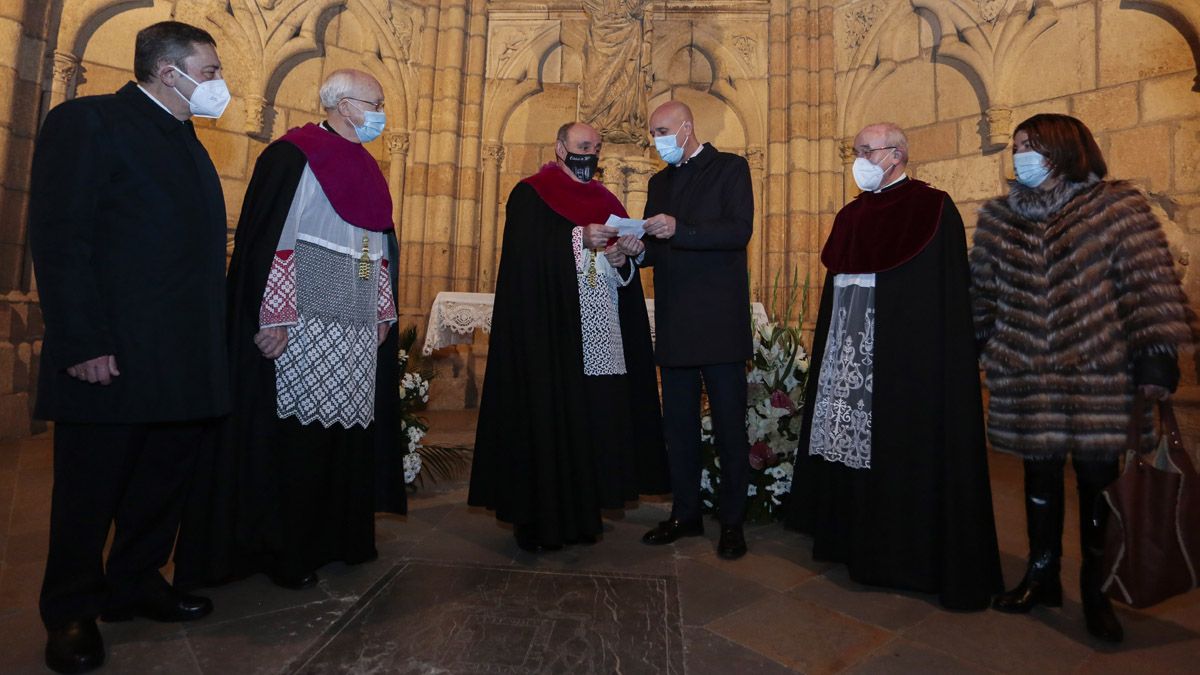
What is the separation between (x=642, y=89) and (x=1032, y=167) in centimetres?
524

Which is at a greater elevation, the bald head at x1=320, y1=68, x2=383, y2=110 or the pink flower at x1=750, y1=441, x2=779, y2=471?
the bald head at x1=320, y1=68, x2=383, y2=110

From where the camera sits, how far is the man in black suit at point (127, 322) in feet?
5.59

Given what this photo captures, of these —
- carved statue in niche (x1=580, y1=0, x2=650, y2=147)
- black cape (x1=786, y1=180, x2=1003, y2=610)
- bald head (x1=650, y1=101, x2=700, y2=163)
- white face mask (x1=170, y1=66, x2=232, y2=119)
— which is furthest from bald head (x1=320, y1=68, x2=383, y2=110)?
carved statue in niche (x1=580, y1=0, x2=650, y2=147)

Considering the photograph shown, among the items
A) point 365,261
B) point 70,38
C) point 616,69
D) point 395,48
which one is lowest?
point 365,261

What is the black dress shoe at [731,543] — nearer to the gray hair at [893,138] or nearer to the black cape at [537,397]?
the black cape at [537,397]

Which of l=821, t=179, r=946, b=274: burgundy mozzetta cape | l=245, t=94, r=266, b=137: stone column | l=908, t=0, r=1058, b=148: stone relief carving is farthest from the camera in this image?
l=245, t=94, r=266, b=137: stone column

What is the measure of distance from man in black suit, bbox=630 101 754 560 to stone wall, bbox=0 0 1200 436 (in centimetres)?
356

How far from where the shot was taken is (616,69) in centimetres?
683

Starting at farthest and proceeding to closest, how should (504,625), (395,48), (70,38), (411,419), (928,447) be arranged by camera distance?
(395,48) < (70,38) < (411,419) < (928,447) < (504,625)

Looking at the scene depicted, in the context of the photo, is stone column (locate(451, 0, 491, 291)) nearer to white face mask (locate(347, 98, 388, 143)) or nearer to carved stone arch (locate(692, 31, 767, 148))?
carved stone arch (locate(692, 31, 767, 148))

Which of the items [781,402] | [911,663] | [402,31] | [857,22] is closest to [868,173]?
[781,402]

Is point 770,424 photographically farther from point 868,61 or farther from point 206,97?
point 868,61

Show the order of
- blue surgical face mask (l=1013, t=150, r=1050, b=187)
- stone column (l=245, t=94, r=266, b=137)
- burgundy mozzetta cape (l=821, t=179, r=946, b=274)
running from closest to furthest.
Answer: blue surgical face mask (l=1013, t=150, r=1050, b=187) → burgundy mozzetta cape (l=821, t=179, r=946, b=274) → stone column (l=245, t=94, r=266, b=137)

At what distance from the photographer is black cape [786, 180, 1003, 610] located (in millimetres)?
2258
